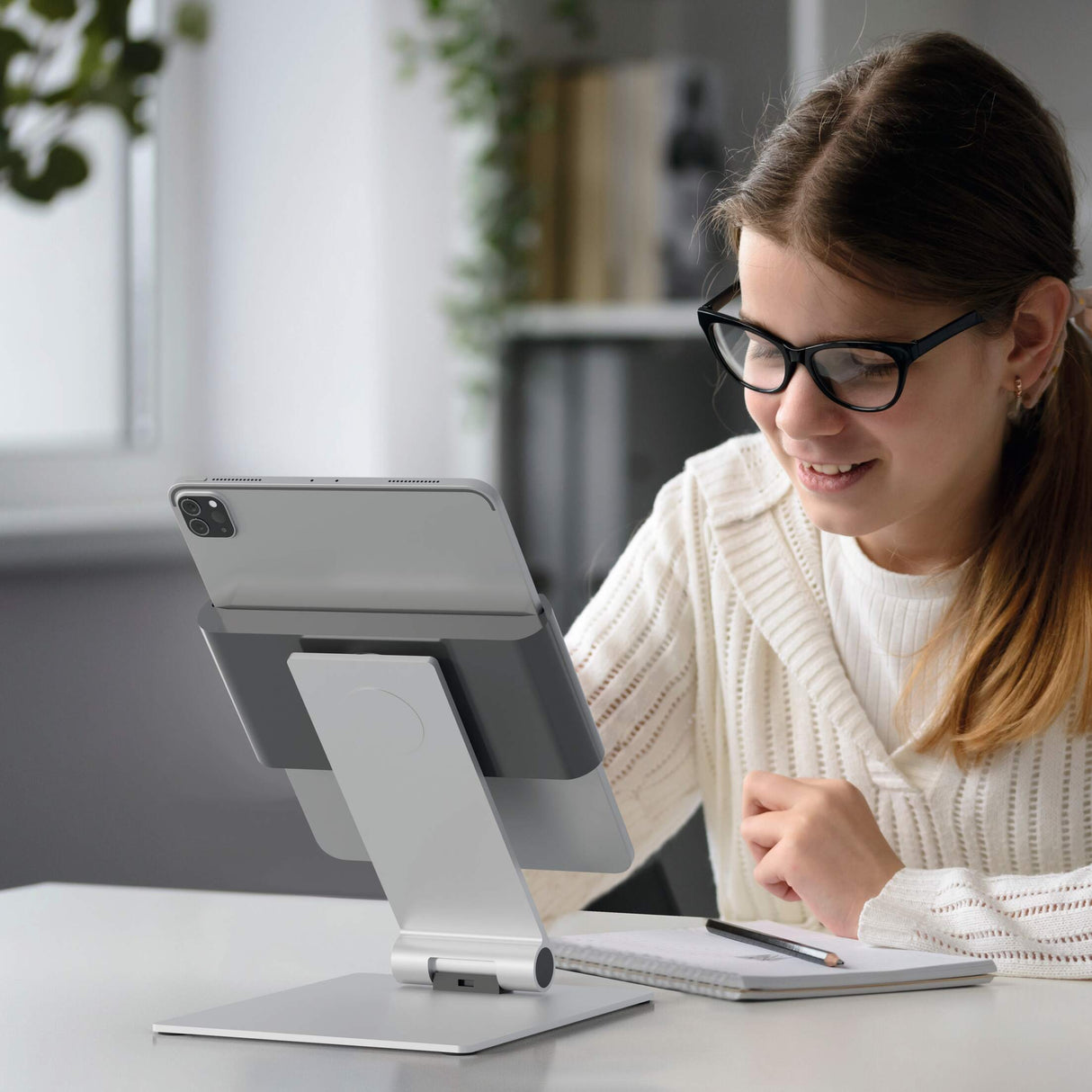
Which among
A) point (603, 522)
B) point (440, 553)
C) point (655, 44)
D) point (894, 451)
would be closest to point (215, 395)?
point (603, 522)

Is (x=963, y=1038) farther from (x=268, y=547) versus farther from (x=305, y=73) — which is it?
(x=305, y=73)

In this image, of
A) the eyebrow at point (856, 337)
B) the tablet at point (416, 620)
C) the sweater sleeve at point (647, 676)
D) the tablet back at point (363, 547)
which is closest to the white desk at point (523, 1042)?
the tablet at point (416, 620)

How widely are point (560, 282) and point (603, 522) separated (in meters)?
0.48

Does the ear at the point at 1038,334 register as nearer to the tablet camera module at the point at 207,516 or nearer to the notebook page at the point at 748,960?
the notebook page at the point at 748,960

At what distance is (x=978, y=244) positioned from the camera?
1.15 metres

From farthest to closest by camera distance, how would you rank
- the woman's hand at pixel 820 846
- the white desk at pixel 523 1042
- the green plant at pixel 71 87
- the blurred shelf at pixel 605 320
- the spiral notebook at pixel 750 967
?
the blurred shelf at pixel 605 320 → the green plant at pixel 71 87 → the woman's hand at pixel 820 846 → the spiral notebook at pixel 750 967 → the white desk at pixel 523 1042

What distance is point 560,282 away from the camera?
2898 mm

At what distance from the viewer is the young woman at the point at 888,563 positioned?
1131 mm

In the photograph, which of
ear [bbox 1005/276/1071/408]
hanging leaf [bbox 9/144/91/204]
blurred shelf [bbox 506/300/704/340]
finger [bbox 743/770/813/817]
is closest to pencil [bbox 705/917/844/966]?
finger [bbox 743/770/813/817]

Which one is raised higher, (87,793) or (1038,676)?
(1038,676)

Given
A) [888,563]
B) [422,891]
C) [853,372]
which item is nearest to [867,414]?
[853,372]

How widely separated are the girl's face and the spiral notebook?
37 cm

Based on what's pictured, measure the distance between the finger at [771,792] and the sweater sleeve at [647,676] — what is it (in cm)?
24

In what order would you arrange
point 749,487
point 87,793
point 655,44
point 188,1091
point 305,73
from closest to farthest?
point 188,1091 < point 749,487 < point 87,793 < point 305,73 < point 655,44
